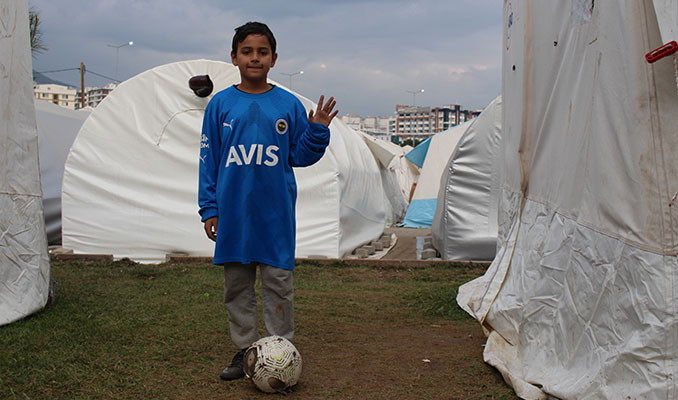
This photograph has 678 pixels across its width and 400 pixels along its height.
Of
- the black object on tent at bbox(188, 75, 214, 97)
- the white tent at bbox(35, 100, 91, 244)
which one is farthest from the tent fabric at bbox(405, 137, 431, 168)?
the black object on tent at bbox(188, 75, 214, 97)

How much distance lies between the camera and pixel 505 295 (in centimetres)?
407

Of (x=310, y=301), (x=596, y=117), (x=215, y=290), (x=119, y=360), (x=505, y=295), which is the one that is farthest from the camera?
(x=215, y=290)

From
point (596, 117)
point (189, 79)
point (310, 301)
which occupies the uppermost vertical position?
point (189, 79)

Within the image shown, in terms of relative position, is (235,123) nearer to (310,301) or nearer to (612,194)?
(612,194)

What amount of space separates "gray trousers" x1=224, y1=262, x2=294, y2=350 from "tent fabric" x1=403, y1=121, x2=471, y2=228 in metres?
13.6

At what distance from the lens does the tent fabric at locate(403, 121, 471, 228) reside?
1714 cm

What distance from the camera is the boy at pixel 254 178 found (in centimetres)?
333

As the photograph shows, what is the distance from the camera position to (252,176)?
10.9ft

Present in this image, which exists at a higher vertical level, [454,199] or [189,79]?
[189,79]

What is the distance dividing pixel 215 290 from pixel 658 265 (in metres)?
4.55

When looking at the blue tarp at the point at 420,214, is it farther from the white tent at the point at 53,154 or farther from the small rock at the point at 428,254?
the white tent at the point at 53,154

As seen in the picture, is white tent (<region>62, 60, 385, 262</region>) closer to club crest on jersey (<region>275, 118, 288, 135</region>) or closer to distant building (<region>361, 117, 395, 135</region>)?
club crest on jersey (<region>275, 118, 288, 135</region>)

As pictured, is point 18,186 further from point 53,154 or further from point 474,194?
point 53,154

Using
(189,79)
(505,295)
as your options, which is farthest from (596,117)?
(189,79)
